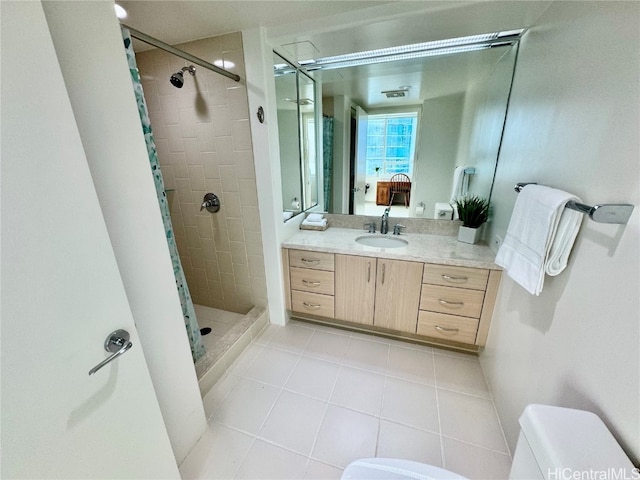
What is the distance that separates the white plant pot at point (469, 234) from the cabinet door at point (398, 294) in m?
0.50

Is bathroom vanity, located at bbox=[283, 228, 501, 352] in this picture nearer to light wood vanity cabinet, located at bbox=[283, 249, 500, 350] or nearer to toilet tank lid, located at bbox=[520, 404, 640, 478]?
light wood vanity cabinet, located at bbox=[283, 249, 500, 350]

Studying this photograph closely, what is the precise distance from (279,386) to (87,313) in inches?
49.7

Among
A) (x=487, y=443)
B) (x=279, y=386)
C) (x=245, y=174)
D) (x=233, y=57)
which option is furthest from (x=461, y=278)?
(x=233, y=57)

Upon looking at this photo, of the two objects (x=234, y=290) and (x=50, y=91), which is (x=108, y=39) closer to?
(x=50, y=91)

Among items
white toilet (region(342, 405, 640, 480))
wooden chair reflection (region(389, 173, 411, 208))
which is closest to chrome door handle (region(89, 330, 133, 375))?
white toilet (region(342, 405, 640, 480))

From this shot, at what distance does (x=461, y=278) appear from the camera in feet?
5.31

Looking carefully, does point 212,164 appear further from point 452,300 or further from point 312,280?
point 452,300

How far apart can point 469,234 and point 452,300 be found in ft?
1.76

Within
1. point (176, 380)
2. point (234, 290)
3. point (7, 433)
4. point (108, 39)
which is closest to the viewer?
point (7, 433)

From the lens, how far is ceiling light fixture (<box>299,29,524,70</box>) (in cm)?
→ 160

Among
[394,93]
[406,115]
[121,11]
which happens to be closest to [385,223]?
[406,115]

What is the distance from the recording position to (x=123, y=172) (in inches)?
33.1

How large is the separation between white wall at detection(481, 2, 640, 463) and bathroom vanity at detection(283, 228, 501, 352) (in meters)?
0.28

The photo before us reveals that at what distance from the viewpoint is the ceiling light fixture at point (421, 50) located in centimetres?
160
